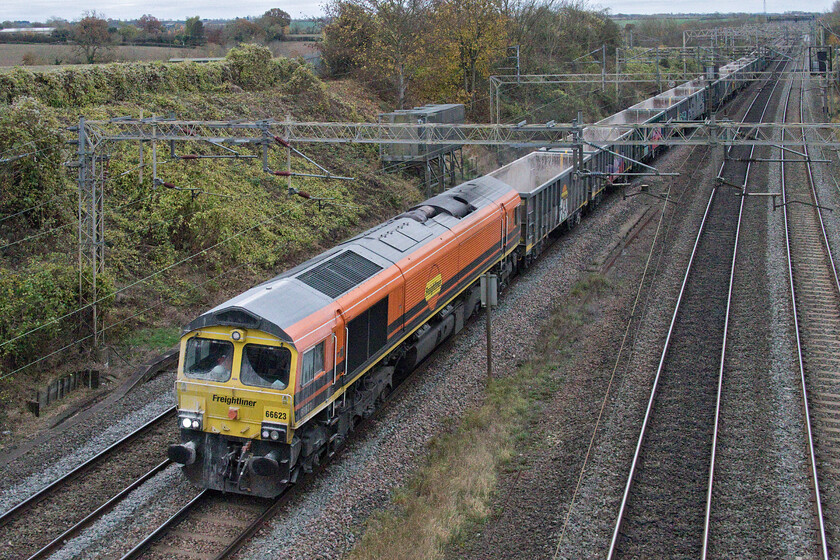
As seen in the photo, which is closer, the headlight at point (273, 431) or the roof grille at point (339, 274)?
the headlight at point (273, 431)

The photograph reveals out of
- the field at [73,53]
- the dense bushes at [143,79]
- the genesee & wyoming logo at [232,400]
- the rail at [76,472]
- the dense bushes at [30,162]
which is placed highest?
the field at [73,53]

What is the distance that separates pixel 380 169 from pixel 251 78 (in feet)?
27.8

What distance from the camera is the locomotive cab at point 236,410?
11805 millimetres

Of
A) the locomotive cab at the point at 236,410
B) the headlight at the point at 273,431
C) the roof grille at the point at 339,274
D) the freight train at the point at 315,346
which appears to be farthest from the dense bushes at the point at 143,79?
the headlight at the point at 273,431

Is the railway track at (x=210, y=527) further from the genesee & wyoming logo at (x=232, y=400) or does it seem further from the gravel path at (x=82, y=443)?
the gravel path at (x=82, y=443)

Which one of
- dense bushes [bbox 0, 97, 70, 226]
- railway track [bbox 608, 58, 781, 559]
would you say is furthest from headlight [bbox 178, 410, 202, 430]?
dense bushes [bbox 0, 97, 70, 226]

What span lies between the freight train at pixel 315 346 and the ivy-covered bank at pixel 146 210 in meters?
5.78

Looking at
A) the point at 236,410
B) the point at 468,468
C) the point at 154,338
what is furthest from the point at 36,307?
the point at 468,468

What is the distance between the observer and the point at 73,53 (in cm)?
4175

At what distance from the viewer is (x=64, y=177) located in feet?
73.6

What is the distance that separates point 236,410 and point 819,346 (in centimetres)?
1372

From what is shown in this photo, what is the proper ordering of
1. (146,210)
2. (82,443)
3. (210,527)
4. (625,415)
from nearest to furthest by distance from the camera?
1. (210,527)
2. (82,443)
3. (625,415)
4. (146,210)

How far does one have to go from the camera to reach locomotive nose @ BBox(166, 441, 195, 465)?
12023 millimetres

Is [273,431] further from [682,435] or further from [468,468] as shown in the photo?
[682,435]
